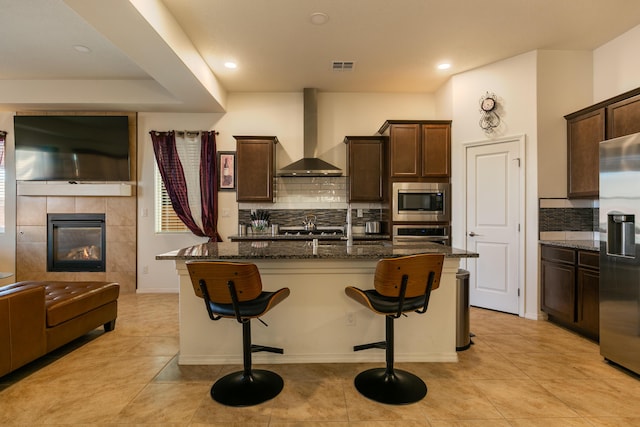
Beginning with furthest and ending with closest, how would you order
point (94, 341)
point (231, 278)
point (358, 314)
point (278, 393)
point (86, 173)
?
point (86, 173) < point (94, 341) < point (358, 314) < point (278, 393) < point (231, 278)


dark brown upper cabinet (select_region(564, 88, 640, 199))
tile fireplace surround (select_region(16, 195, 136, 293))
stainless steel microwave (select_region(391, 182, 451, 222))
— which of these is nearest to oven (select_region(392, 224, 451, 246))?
stainless steel microwave (select_region(391, 182, 451, 222))

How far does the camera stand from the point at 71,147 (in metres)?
4.90

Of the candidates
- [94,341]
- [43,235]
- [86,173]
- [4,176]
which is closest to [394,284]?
[94,341]

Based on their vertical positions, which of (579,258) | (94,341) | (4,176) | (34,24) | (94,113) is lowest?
(94,341)

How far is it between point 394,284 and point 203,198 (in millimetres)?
3830

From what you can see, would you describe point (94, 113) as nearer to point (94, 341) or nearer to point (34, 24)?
point (34, 24)

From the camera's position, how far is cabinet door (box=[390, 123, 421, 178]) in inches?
175

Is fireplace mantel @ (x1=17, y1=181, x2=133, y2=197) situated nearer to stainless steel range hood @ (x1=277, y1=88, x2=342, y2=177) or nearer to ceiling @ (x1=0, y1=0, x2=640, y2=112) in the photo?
ceiling @ (x1=0, y1=0, x2=640, y2=112)

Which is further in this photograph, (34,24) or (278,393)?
(34,24)

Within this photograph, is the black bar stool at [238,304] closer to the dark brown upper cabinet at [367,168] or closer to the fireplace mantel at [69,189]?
the dark brown upper cabinet at [367,168]

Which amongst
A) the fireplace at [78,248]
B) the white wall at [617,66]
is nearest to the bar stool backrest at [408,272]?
the white wall at [617,66]

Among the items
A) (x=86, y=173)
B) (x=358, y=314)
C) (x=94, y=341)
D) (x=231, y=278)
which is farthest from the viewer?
(x=86, y=173)

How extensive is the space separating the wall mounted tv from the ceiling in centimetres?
27

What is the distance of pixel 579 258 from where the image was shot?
316 cm
